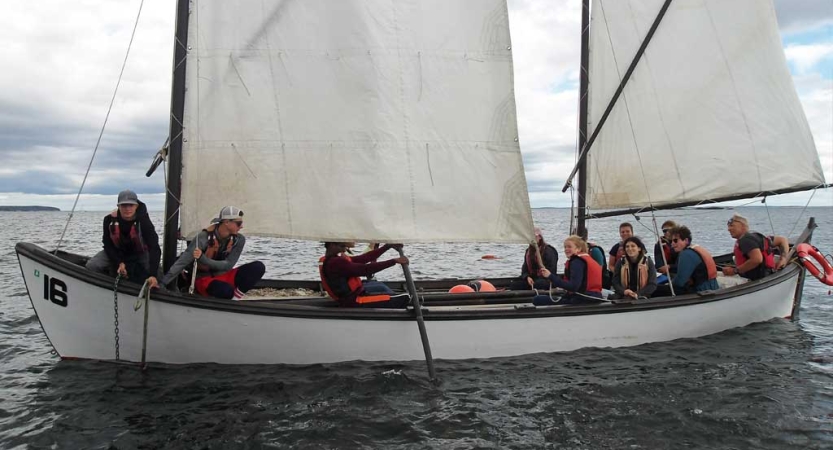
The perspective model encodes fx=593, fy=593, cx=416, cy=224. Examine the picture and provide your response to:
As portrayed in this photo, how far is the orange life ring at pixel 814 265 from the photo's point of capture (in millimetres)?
11664

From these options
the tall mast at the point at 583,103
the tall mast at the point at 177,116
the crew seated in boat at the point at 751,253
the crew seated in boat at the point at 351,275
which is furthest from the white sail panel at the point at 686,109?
the tall mast at the point at 177,116

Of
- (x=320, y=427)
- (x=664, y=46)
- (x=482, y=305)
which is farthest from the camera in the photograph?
(x=664, y=46)

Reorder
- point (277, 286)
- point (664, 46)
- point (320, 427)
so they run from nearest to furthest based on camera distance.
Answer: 1. point (320, 427)
2. point (277, 286)
3. point (664, 46)

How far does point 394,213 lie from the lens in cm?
860

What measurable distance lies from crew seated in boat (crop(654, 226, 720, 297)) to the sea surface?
1.08 meters

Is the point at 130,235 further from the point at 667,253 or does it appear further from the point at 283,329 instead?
the point at 667,253

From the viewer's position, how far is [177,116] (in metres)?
8.06

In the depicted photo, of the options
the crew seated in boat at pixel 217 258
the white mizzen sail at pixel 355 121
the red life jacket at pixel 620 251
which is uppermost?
the white mizzen sail at pixel 355 121

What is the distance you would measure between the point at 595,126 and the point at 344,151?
618 cm

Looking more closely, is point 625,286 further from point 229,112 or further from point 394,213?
point 229,112

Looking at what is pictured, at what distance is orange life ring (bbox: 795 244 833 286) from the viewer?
1166 centimetres

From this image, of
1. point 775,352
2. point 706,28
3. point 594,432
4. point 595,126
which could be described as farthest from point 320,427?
point 706,28

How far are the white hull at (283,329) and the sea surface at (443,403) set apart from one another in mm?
189

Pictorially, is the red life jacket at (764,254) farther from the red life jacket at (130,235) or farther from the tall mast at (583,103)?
the red life jacket at (130,235)
